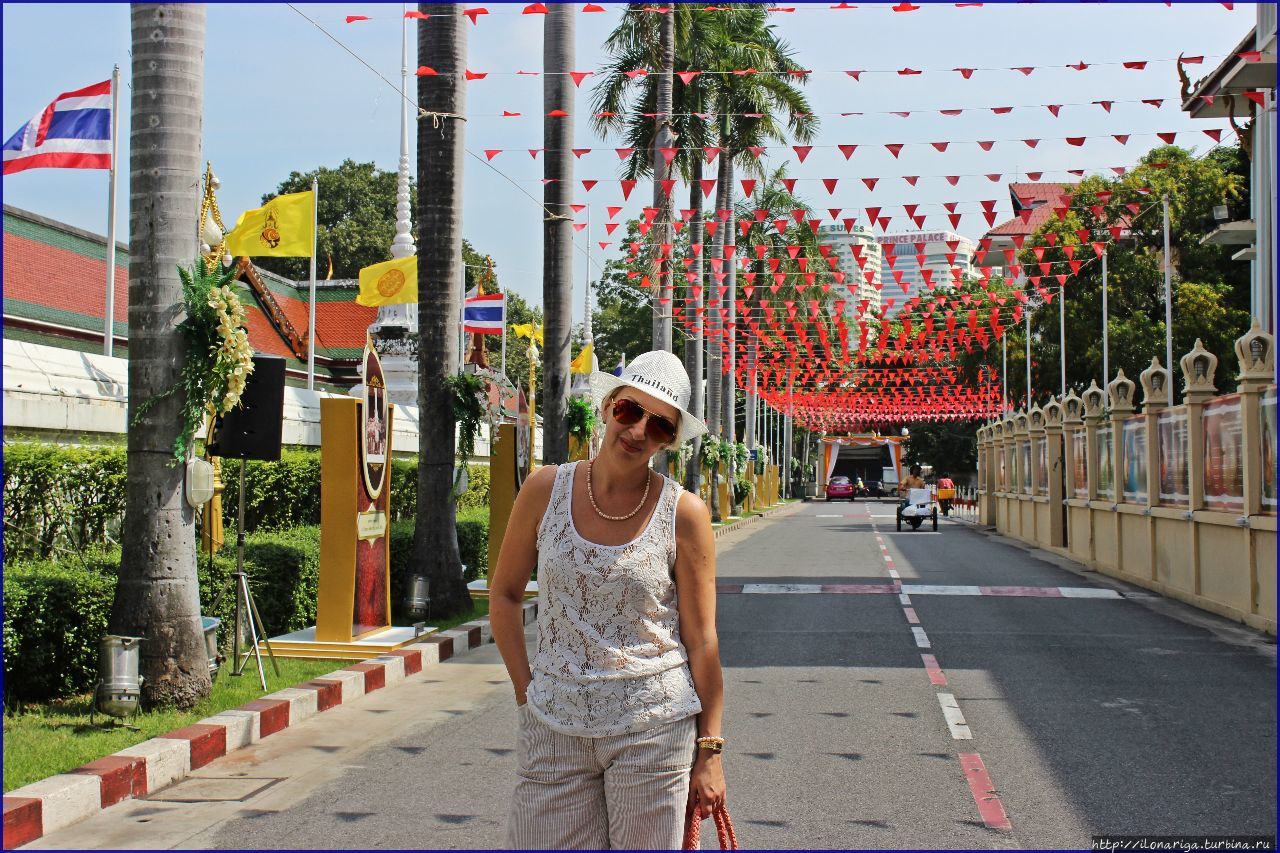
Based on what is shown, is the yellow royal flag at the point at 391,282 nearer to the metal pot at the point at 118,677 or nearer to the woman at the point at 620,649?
the metal pot at the point at 118,677

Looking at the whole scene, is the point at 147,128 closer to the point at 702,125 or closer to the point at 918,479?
the point at 702,125

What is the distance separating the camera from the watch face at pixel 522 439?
51.6ft

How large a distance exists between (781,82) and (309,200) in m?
17.6

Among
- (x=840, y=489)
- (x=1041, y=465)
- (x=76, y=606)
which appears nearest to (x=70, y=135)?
(x=76, y=606)

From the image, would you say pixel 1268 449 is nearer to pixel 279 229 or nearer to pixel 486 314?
pixel 279 229

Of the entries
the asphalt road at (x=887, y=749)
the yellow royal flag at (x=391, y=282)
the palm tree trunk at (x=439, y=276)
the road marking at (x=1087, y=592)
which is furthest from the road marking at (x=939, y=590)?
the yellow royal flag at (x=391, y=282)

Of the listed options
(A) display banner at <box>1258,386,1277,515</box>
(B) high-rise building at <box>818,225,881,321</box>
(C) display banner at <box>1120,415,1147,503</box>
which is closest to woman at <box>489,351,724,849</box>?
(A) display banner at <box>1258,386,1277,515</box>

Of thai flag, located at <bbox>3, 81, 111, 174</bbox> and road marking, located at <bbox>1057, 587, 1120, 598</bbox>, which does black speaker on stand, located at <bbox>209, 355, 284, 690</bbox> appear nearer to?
thai flag, located at <bbox>3, 81, 111, 174</bbox>

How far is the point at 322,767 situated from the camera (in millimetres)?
7309

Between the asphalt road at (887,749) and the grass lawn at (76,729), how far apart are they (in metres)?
0.41

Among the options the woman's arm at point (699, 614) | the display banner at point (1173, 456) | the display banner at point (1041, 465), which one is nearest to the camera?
the woman's arm at point (699, 614)

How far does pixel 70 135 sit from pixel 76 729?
992 centimetres

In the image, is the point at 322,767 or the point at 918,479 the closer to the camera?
the point at 322,767

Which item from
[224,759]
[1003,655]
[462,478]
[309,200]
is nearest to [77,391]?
[462,478]
